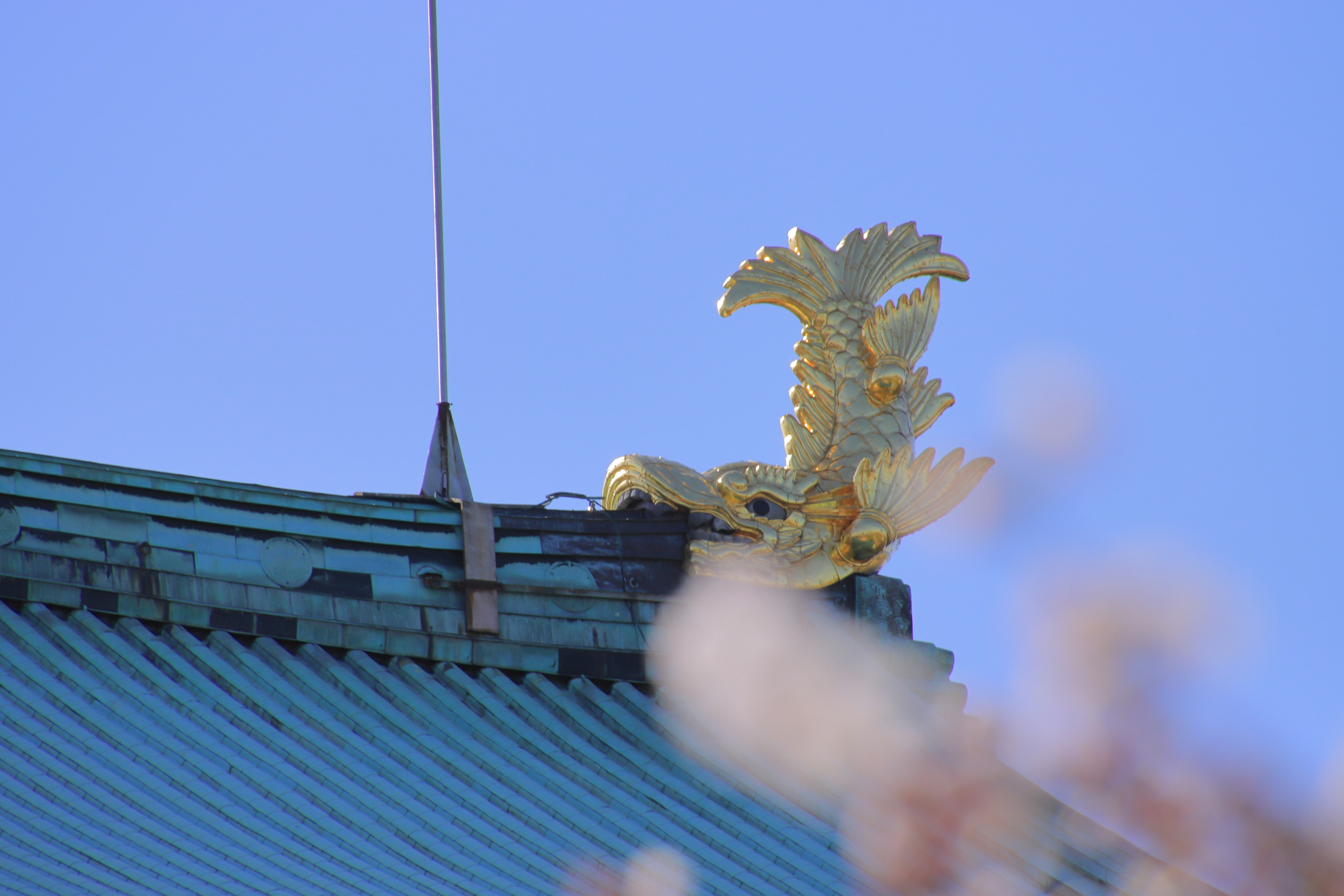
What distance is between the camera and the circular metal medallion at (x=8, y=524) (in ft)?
30.3

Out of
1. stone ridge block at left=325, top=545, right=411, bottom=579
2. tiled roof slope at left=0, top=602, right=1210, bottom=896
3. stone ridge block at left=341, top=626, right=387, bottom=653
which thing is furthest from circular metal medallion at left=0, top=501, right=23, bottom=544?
stone ridge block at left=341, top=626, right=387, bottom=653

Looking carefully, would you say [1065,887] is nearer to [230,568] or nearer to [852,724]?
[852,724]

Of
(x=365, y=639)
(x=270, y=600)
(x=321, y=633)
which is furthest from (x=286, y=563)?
(x=365, y=639)

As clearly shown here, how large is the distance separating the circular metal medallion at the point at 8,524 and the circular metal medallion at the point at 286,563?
51.6 inches

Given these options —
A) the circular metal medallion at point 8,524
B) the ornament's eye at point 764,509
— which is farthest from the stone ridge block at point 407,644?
the ornament's eye at point 764,509

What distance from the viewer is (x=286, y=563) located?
9.98 metres

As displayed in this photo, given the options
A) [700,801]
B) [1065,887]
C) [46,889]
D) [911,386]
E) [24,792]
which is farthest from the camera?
[911,386]

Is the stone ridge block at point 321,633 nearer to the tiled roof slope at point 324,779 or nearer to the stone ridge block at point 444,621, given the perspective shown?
the tiled roof slope at point 324,779

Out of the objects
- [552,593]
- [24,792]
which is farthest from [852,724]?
[552,593]

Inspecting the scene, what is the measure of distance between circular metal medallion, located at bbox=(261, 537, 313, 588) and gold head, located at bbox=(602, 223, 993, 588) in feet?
7.20

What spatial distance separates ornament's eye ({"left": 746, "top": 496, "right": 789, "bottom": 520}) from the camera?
11.0 metres

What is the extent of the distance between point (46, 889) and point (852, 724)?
304cm

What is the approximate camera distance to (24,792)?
7.63 metres

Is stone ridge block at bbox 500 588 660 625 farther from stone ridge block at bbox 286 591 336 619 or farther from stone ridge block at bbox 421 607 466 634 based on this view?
stone ridge block at bbox 286 591 336 619
